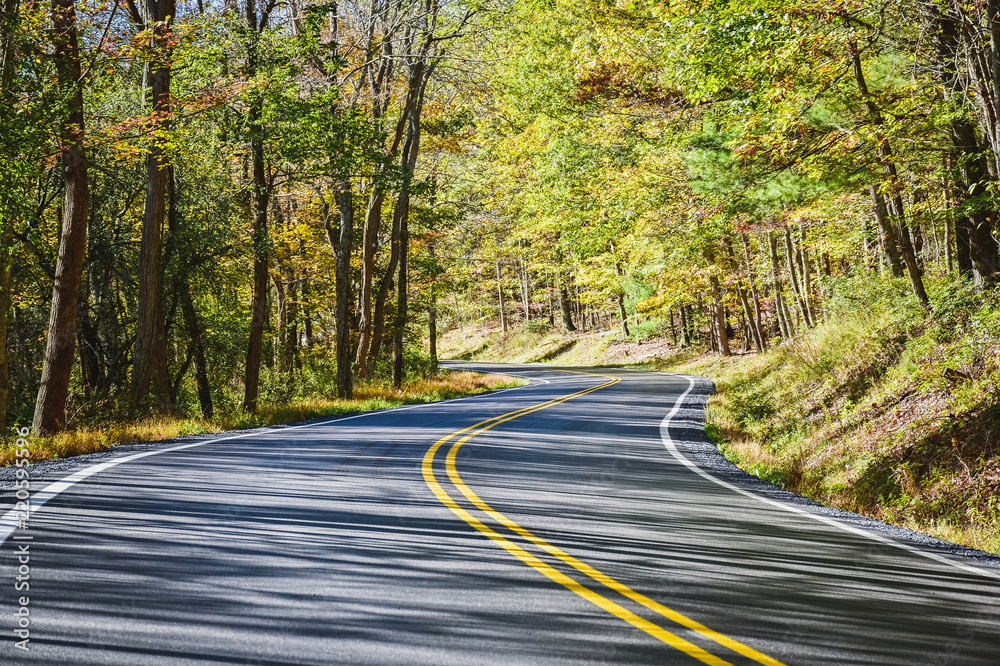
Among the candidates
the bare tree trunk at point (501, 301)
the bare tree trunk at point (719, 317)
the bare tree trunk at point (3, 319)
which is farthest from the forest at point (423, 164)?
the bare tree trunk at point (501, 301)

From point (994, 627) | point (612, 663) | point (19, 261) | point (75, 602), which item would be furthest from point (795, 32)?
point (19, 261)

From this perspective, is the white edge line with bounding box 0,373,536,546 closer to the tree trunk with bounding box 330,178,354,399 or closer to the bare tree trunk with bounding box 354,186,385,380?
the tree trunk with bounding box 330,178,354,399

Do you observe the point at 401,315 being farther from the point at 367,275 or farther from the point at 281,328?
the point at 281,328

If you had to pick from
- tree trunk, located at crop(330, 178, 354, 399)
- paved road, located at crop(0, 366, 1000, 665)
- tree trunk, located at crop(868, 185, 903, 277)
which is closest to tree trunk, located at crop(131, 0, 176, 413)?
tree trunk, located at crop(330, 178, 354, 399)

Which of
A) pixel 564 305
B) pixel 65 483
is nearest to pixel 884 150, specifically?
pixel 65 483

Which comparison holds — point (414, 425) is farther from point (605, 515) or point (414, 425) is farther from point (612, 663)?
point (612, 663)

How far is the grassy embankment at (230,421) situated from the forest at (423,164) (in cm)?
135

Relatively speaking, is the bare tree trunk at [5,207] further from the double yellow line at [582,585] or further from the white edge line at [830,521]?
the white edge line at [830,521]

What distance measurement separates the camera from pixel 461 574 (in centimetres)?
436

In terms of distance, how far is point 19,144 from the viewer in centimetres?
992

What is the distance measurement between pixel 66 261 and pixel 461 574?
11.8m

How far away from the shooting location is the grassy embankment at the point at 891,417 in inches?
314

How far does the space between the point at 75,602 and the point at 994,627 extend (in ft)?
16.5

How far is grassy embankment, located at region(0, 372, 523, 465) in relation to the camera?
959cm
